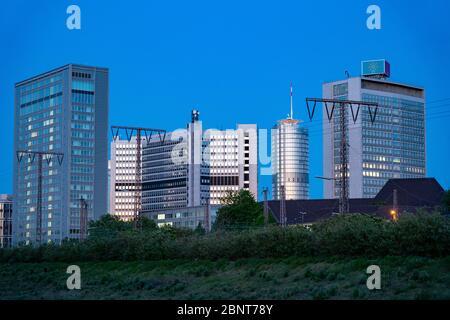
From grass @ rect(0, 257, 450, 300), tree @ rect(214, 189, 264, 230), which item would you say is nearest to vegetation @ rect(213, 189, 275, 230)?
tree @ rect(214, 189, 264, 230)

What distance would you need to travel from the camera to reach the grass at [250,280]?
4772 cm

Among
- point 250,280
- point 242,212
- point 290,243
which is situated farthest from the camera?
point 242,212

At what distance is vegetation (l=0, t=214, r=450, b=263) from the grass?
1.56 m

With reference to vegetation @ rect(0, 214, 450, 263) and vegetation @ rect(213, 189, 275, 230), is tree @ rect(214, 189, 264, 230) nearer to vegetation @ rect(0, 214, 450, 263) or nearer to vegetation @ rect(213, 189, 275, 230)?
vegetation @ rect(213, 189, 275, 230)

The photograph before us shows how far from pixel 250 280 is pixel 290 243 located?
8.28 meters

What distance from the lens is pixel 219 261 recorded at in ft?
238

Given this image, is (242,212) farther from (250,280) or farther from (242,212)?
(250,280)

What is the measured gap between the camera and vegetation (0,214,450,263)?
55.6 metres

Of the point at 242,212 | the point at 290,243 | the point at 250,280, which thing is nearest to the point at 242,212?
the point at 242,212

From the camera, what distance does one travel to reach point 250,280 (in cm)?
6125

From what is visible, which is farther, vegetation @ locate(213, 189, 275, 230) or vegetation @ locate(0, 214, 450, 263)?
vegetation @ locate(213, 189, 275, 230)

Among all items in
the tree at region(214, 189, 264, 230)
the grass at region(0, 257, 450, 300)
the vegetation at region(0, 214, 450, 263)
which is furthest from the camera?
the tree at region(214, 189, 264, 230)
